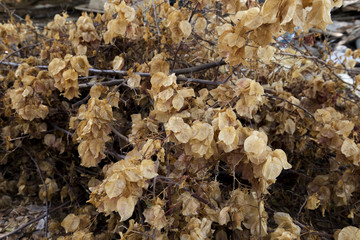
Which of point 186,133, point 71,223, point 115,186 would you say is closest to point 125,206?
point 115,186

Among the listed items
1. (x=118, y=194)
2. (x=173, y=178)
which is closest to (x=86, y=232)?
(x=173, y=178)

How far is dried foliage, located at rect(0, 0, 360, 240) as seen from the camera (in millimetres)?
930

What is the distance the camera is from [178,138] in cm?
96

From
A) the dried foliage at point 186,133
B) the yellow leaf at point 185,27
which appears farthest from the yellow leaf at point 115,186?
the yellow leaf at point 185,27

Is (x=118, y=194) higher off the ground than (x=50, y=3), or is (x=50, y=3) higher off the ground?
(x=118, y=194)

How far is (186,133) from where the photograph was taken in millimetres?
965

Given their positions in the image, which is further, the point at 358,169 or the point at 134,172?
the point at 358,169

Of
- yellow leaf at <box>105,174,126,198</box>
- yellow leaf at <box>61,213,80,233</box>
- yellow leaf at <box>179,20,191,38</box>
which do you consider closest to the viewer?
yellow leaf at <box>105,174,126,198</box>

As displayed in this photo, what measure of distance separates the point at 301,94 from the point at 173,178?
1.19 m

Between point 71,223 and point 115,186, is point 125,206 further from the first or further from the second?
point 71,223

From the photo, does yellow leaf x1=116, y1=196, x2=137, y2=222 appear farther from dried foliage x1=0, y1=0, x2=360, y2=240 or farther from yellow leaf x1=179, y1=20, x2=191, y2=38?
yellow leaf x1=179, y1=20, x2=191, y2=38

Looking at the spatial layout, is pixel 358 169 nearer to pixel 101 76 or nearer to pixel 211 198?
pixel 211 198

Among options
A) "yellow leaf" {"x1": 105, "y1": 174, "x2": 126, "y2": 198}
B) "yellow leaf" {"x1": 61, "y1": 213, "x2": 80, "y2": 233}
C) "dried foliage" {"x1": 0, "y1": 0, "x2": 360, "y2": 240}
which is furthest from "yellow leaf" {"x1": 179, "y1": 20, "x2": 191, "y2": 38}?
"yellow leaf" {"x1": 61, "y1": 213, "x2": 80, "y2": 233}

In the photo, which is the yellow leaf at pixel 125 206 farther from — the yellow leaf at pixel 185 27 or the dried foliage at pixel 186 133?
the yellow leaf at pixel 185 27
